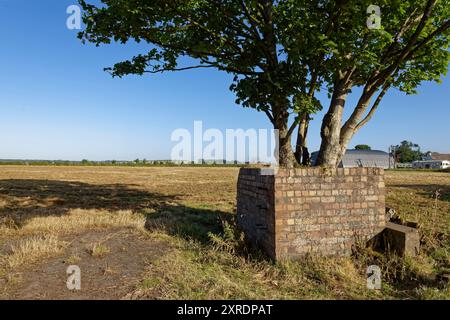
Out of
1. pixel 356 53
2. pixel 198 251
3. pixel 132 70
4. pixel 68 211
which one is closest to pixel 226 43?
pixel 132 70

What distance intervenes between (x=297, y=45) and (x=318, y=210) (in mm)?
3199

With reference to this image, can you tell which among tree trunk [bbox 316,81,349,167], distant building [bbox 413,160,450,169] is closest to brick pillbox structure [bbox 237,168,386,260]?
tree trunk [bbox 316,81,349,167]

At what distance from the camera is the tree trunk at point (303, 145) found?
8.21 m

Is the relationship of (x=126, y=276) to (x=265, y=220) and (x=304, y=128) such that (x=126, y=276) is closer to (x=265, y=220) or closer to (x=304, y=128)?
(x=265, y=220)

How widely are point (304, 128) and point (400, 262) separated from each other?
416 cm

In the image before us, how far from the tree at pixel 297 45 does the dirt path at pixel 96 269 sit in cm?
364

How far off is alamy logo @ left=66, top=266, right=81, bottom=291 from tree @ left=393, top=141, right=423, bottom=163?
142813 mm

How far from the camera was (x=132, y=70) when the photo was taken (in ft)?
27.9

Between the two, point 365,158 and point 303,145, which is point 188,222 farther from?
point 365,158

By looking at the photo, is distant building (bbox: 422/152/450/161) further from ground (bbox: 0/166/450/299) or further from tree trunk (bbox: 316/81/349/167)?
ground (bbox: 0/166/450/299)

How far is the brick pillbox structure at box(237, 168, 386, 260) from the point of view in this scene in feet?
18.8

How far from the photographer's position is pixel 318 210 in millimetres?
5941

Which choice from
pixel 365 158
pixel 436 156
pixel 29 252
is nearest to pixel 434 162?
pixel 436 156

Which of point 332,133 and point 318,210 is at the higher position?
point 332,133
